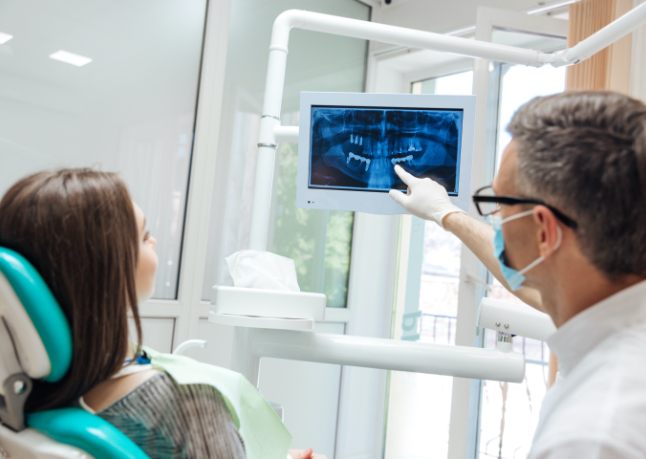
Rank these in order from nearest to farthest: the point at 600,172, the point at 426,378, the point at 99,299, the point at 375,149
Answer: the point at 600,172
the point at 99,299
the point at 375,149
the point at 426,378

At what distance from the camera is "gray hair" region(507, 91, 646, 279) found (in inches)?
30.6

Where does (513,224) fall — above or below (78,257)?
above

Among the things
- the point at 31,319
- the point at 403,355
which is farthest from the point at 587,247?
the point at 31,319

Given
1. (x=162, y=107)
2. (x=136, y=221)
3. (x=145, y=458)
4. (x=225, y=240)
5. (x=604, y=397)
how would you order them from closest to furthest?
(x=604, y=397)
(x=145, y=458)
(x=136, y=221)
(x=162, y=107)
(x=225, y=240)

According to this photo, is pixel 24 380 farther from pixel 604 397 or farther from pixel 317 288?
pixel 317 288

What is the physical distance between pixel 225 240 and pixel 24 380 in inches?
70.0

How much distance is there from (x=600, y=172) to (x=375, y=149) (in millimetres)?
821

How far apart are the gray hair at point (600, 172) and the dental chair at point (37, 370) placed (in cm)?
68

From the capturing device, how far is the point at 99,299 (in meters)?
0.88

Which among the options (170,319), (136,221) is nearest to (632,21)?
(136,221)

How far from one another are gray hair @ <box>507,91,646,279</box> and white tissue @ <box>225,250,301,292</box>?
0.73 meters

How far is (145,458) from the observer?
31.5 inches

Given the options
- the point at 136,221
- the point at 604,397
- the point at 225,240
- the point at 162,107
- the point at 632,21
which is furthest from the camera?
the point at 225,240

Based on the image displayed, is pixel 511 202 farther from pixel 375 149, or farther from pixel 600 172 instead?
pixel 375 149
